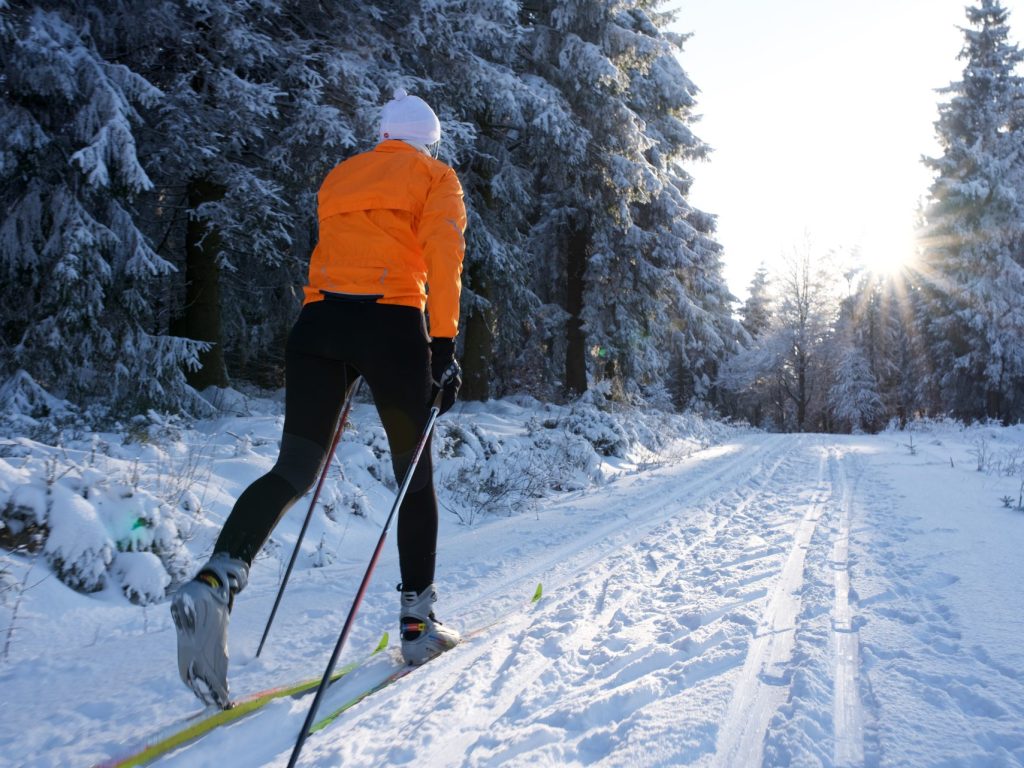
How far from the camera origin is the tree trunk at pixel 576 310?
537 inches

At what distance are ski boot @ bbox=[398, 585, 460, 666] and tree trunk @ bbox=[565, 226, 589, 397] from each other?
11229mm

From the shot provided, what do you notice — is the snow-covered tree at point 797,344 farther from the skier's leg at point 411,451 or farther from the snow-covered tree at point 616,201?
the skier's leg at point 411,451

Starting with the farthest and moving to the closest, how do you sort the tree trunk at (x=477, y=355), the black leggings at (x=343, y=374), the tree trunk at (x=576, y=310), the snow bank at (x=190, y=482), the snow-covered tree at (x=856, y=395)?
1. the snow-covered tree at (x=856, y=395)
2. the tree trunk at (x=576, y=310)
3. the tree trunk at (x=477, y=355)
4. the snow bank at (x=190, y=482)
5. the black leggings at (x=343, y=374)

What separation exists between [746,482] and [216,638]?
6.72 meters

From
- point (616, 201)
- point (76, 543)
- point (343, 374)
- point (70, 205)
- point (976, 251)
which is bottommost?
point (76, 543)

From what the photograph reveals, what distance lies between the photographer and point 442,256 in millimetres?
2250

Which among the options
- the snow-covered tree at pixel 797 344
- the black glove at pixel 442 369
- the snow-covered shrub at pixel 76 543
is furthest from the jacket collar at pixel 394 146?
the snow-covered tree at pixel 797 344

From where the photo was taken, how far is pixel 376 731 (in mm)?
1848

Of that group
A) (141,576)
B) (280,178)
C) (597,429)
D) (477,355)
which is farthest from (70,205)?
(597,429)

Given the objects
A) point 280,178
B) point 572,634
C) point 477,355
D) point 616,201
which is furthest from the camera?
point 616,201

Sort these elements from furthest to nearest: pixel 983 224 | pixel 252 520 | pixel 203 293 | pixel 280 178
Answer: pixel 983 224 → pixel 203 293 → pixel 280 178 → pixel 252 520

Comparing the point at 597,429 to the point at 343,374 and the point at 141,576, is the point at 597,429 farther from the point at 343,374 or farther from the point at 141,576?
the point at 343,374

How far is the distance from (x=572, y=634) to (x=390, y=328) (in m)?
1.55

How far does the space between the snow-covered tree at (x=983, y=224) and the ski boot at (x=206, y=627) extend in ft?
81.6
